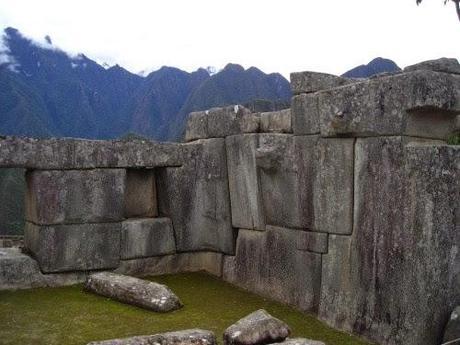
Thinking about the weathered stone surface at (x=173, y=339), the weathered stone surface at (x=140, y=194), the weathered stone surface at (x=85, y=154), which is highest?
the weathered stone surface at (x=85, y=154)

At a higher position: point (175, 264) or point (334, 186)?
point (334, 186)

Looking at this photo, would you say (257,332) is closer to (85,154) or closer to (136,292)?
(136,292)

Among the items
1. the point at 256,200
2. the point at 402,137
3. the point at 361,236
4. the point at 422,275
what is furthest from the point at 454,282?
the point at 256,200

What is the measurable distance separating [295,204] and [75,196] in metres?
3.26

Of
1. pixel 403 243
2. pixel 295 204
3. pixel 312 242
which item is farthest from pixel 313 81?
pixel 403 243

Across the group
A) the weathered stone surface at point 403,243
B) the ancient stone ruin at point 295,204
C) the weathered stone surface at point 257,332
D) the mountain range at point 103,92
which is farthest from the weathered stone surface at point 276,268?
the mountain range at point 103,92

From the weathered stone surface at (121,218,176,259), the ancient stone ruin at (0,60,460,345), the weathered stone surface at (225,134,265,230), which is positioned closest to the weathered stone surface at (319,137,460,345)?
the ancient stone ruin at (0,60,460,345)

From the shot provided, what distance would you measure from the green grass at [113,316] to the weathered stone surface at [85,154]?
179cm

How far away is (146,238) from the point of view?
26.9 feet

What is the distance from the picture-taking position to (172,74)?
60.1 m

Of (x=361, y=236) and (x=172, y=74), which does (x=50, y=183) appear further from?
(x=172, y=74)

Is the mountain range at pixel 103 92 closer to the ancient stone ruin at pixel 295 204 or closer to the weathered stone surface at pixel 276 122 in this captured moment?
the ancient stone ruin at pixel 295 204

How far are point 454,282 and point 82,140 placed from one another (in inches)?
207

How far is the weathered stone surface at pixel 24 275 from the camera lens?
7.18m
